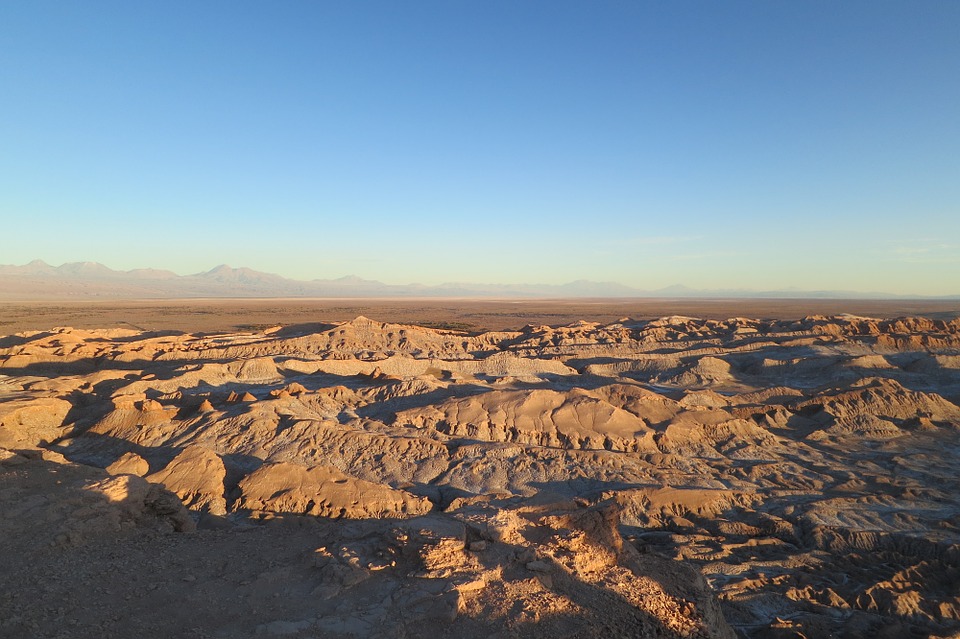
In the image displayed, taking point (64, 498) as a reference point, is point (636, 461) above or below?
below

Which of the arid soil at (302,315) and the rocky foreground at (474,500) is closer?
the rocky foreground at (474,500)

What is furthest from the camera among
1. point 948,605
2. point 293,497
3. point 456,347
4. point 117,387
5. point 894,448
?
point 456,347

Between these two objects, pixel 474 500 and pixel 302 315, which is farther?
pixel 302 315

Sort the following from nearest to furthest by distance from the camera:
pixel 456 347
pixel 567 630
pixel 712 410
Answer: pixel 567 630 → pixel 712 410 → pixel 456 347

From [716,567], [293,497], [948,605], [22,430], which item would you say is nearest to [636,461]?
[716,567]

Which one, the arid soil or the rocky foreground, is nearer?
the rocky foreground

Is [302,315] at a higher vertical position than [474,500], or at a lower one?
higher

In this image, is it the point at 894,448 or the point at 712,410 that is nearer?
the point at 894,448

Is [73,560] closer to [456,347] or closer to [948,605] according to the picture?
[948,605]
